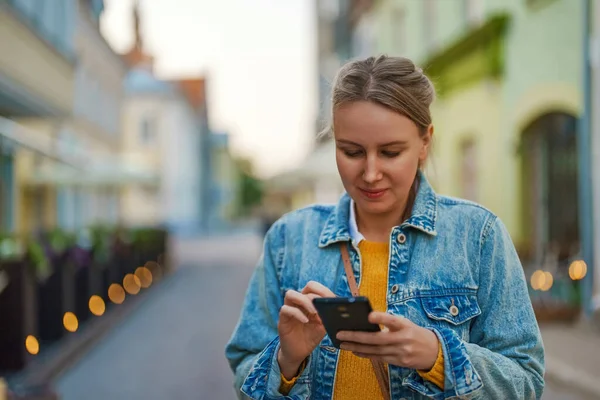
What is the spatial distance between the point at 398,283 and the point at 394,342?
290 mm

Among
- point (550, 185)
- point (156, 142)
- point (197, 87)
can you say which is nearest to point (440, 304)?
point (550, 185)

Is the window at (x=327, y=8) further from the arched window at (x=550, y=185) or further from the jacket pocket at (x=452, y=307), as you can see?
the jacket pocket at (x=452, y=307)

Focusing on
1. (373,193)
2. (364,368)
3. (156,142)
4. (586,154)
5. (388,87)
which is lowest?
(364,368)

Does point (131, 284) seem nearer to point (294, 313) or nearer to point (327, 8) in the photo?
point (294, 313)

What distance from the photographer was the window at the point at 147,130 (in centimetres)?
4581

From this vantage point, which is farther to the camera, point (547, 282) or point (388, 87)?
point (547, 282)

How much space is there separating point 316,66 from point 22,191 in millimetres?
25621

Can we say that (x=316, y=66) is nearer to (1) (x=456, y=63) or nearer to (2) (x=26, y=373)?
(1) (x=456, y=63)

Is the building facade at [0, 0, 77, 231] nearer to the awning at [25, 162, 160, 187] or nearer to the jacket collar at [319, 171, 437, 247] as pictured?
the awning at [25, 162, 160, 187]

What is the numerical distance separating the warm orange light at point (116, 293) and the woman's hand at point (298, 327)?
34.6ft

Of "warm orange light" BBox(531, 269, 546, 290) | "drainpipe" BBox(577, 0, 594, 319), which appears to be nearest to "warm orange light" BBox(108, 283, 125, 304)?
"warm orange light" BBox(531, 269, 546, 290)

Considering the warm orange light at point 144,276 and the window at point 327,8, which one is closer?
the warm orange light at point 144,276

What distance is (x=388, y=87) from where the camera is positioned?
186 cm

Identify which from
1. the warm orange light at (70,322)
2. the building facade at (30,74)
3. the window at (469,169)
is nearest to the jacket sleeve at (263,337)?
the warm orange light at (70,322)
